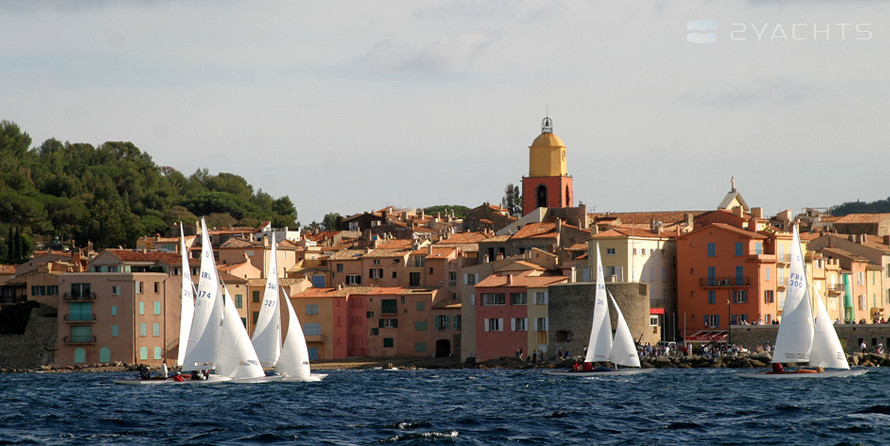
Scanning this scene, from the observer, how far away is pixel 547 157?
4574 inches

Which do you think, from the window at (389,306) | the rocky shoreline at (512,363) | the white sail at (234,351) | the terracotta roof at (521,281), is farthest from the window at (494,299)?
the white sail at (234,351)

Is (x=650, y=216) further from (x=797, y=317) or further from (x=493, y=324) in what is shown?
(x=797, y=317)

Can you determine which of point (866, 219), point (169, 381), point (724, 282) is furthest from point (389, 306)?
point (866, 219)

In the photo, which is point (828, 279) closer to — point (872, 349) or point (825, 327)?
point (872, 349)

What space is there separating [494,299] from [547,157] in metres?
A: 34.5

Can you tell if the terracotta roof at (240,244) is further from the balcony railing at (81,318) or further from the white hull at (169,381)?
the white hull at (169,381)

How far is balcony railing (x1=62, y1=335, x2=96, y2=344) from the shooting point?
3415 inches

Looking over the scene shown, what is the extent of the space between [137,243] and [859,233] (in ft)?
184

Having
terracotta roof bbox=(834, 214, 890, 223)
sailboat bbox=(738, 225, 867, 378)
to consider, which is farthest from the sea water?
terracotta roof bbox=(834, 214, 890, 223)

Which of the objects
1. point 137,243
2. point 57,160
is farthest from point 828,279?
point 57,160

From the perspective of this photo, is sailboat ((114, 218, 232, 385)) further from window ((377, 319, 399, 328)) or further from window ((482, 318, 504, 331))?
window ((377, 319, 399, 328))

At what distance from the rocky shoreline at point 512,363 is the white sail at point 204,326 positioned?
13149 mm

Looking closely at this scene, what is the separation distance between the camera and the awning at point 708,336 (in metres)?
81.2

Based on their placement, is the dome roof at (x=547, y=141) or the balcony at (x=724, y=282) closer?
the balcony at (x=724, y=282)
